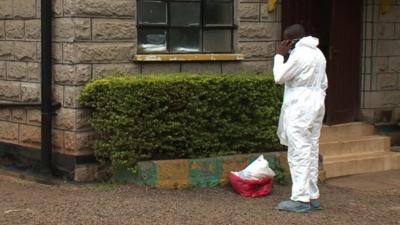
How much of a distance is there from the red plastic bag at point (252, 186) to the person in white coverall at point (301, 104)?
2.57ft

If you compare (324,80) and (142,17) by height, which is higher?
(142,17)

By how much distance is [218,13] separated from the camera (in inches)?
355

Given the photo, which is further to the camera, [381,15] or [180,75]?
[381,15]

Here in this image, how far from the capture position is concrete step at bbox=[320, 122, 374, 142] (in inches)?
392

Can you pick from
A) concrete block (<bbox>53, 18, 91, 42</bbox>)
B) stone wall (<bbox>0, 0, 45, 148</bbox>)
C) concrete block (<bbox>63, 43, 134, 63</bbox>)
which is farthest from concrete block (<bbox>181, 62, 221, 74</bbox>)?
stone wall (<bbox>0, 0, 45, 148</bbox>)

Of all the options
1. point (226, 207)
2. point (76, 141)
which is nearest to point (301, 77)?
point (226, 207)

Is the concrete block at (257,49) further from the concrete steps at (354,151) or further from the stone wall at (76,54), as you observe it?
the concrete steps at (354,151)

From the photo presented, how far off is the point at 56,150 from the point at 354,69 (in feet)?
15.2

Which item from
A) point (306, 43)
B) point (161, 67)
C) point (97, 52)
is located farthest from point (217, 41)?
point (306, 43)

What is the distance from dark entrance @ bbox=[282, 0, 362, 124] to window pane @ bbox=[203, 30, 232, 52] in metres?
1.30

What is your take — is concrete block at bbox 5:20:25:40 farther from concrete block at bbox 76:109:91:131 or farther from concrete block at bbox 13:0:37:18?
concrete block at bbox 76:109:91:131

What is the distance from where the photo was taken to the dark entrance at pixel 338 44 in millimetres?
10055

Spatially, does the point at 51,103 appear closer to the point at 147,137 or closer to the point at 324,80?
the point at 147,137

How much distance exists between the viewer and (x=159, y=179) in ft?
25.9
